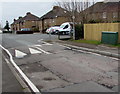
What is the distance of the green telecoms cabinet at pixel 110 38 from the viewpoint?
12.9m

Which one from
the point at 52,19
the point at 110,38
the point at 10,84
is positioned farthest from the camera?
the point at 52,19

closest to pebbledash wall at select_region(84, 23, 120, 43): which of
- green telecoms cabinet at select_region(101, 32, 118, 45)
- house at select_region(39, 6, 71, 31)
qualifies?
green telecoms cabinet at select_region(101, 32, 118, 45)

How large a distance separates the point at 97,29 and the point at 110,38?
9.10 feet

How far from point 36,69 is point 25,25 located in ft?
202

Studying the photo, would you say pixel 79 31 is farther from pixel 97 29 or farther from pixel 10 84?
pixel 10 84

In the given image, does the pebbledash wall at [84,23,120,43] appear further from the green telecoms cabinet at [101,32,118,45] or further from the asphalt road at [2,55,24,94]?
the asphalt road at [2,55,24,94]

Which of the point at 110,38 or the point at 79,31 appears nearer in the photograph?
the point at 110,38

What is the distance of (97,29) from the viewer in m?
15.8

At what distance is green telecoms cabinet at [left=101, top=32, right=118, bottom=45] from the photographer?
42.4 ft

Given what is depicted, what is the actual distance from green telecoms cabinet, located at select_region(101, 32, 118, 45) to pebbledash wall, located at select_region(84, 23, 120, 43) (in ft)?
2.25

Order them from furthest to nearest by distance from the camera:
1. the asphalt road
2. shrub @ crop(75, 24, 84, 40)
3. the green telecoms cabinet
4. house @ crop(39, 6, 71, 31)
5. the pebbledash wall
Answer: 1. house @ crop(39, 6, 71, 31)
2. shrub @ crop(75, 24, 84, 40)
3. the pebbledash wall
4. the green telecoms cabinet
5. the asphalt road

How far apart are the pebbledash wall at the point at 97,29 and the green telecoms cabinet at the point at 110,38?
686 mm

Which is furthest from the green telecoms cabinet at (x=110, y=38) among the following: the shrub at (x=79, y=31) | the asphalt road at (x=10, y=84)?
the asphalt road at (x=10, y=84)

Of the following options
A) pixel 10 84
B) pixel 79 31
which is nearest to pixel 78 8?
pixel 79 31
